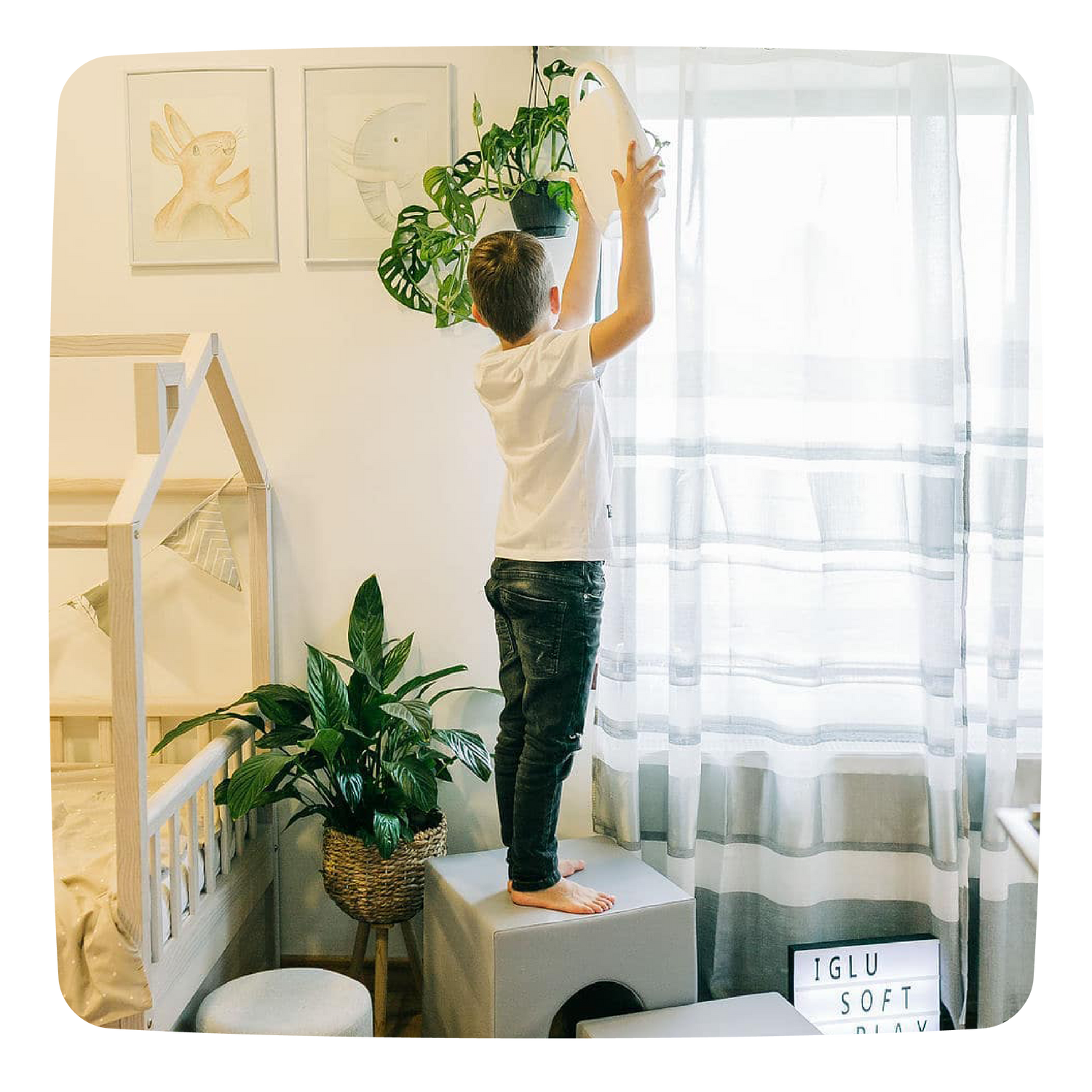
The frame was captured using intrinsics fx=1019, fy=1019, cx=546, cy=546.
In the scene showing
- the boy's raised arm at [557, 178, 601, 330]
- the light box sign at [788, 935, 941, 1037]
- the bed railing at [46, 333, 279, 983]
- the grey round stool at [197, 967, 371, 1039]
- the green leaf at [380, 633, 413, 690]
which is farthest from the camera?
the green leaf at [380, 633, 413, 690]

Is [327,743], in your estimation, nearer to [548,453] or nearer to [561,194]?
[548,453]

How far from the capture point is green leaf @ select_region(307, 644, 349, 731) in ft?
5.42

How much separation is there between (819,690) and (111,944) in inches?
44.6

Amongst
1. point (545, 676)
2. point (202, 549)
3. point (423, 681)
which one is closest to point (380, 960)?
point (423, 681)

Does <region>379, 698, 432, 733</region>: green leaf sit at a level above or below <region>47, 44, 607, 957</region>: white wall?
below

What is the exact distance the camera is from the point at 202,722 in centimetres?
163

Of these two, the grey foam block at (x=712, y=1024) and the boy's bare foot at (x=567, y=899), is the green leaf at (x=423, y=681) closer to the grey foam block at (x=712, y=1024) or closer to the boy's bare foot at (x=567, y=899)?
the boy's bare foot at (x=567, y=899)

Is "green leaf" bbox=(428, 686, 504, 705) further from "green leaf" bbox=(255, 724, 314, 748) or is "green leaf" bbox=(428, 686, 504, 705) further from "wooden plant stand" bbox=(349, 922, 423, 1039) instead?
"wooden plant stand" bbox=(349, 922, 423, 1039)

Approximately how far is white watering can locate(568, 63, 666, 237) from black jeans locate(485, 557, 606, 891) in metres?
0.52

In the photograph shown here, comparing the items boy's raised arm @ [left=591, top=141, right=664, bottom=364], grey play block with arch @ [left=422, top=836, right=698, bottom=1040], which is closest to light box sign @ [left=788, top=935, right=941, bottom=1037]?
grey play block with arch @ [left=422, top=836, right=698, bottom=1040]

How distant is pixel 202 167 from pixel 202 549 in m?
0.63

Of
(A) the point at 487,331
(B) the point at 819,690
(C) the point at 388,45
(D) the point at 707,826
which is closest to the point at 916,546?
(B) the point at 819,690

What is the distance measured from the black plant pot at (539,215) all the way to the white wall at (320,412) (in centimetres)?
9

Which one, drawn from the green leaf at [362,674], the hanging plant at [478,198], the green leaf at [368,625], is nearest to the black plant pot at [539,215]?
the hanging plant at [478,198]
